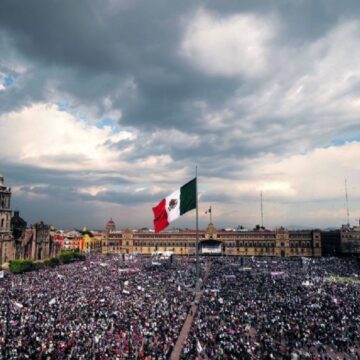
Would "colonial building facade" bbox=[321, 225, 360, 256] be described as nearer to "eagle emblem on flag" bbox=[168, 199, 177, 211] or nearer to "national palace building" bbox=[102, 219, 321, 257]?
"national palace building" bbox=[102, 219, 321, 257]

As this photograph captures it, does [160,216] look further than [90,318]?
Yes

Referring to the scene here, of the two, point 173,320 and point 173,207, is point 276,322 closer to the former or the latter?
point 173,320

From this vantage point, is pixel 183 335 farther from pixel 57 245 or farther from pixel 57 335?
pixel 57 245

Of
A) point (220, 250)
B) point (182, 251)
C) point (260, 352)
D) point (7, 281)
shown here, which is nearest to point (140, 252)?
point (182, 251)

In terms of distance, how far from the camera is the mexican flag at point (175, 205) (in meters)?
41.1

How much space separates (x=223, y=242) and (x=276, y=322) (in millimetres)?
104545

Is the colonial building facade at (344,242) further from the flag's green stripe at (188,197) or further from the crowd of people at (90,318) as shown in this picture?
the flag's green stripe at (188,197)

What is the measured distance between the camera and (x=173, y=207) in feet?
138

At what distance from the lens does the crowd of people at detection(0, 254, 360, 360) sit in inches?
997

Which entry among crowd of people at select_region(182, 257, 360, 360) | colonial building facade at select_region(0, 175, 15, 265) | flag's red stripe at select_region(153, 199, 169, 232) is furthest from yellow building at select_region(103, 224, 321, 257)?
flag's red stripe at select_region(153, 199, 169, 232)

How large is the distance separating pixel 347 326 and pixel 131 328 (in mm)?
18807

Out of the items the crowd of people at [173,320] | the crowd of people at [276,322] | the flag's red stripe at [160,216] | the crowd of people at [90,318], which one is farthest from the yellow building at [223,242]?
the flag's red stripe at [160,216]

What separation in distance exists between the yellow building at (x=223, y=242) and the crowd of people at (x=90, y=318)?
85.6m

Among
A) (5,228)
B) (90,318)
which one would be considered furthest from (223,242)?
(90,318)
